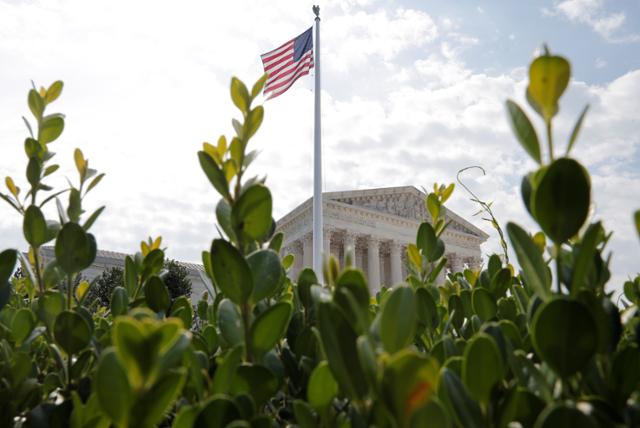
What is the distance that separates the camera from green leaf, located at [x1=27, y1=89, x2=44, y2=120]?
652 mm

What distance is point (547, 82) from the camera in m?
0.31

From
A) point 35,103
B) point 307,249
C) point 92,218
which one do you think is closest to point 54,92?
point 35,103

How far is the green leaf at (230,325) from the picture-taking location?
41cm

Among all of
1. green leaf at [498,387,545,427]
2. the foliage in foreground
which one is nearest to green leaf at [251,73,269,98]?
the foliage in foreground

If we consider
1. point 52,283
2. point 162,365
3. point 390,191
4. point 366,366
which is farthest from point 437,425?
point 390,191

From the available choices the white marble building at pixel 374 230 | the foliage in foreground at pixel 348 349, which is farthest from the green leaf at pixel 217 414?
the white marble building at pixel 374 230

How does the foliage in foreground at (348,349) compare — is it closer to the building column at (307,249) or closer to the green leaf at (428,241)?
the green leaf at (428,241)

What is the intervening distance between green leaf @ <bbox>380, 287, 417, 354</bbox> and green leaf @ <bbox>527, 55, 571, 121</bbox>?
0.16m

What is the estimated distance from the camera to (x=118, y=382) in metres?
0.25

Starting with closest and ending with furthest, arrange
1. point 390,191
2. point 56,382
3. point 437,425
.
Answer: point 437,425
point 56,382
point 390,191

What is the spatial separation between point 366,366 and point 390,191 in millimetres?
20568

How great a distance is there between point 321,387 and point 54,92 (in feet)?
2.00

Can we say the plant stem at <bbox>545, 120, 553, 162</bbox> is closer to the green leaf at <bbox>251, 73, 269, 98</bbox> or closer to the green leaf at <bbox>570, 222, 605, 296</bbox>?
the green leaf at <bbox>570, 222, 605, 296</bbox>

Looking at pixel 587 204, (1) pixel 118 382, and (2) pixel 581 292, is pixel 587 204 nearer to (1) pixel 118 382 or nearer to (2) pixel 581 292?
(2) pixel 581 292
